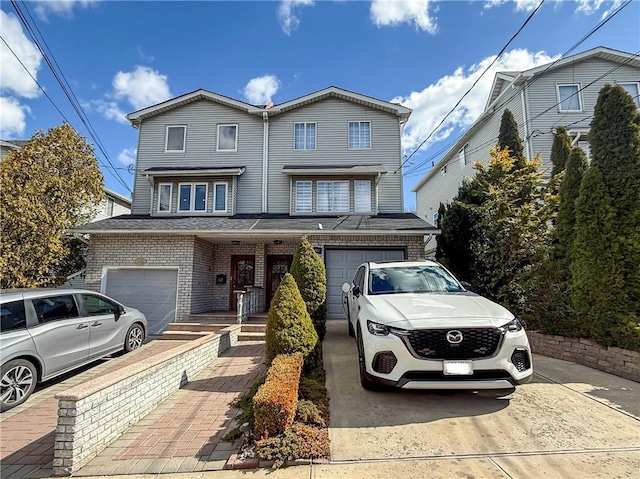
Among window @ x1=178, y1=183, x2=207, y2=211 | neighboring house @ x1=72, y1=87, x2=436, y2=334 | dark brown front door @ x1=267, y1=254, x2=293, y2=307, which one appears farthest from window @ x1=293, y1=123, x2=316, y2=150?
dark brown front door @ x1=267, y1=254, x2=293, y2=307

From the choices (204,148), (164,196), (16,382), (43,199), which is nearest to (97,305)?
(16,382)

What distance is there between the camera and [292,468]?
263cm

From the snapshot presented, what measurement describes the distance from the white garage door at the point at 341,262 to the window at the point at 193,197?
221 inches

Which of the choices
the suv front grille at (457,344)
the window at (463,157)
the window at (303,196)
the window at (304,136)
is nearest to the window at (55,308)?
the suv front grille at (457,344)

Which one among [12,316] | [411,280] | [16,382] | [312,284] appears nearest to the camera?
[16,382]

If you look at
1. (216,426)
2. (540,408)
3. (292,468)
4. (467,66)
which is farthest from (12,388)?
(467,66)

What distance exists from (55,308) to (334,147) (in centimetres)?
1040

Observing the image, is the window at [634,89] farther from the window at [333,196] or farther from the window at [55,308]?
the window at [55,308]

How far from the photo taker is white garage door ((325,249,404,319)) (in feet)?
34.5

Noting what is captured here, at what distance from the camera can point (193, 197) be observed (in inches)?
492

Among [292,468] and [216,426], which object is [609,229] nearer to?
[292,468]

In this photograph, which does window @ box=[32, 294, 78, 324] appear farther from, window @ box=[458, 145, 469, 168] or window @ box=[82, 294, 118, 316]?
window @ box=[458, 145, 469, 168]

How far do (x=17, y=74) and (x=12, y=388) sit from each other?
9361 millimetres

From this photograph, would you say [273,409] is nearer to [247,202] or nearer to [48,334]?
[48,334]
